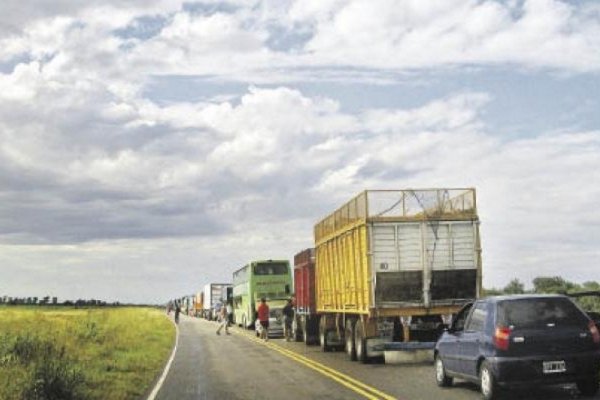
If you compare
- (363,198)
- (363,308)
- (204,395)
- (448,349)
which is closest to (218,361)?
(363,308)

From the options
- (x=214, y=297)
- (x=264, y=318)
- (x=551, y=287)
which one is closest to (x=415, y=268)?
(x=264, y=318)

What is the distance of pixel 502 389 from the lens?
1260 centimetres

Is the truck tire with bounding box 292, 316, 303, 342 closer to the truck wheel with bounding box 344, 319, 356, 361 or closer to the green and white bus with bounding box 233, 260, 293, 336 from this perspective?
the green and white bus with bounding box 233, 260, 293, 336

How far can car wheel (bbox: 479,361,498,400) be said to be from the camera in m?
12.5

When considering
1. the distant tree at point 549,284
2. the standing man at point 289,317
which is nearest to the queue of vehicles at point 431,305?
the standing man at point 289,317

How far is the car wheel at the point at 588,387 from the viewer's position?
1269 cm

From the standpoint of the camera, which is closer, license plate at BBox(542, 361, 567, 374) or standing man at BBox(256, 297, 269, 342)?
license plate at BBox(542, 361, 567, 374)

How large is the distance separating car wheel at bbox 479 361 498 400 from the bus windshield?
34.1m

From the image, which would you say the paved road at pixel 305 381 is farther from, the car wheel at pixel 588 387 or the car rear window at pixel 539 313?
the car rear window at pixel 539 313

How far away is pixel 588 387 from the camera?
41.9 feet

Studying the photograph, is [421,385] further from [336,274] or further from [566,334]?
[336,274]

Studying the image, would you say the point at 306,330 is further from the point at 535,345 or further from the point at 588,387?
the point at 535,345

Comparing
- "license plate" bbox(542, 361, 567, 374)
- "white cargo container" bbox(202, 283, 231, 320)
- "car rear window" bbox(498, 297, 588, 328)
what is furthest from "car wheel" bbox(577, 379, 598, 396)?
"white cargo container" bbox(202, 283, 231, 320)

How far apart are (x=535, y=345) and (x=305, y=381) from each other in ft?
19.3
